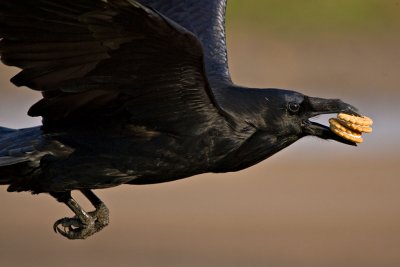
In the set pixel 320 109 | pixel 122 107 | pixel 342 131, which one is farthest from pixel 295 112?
pixel 122 107

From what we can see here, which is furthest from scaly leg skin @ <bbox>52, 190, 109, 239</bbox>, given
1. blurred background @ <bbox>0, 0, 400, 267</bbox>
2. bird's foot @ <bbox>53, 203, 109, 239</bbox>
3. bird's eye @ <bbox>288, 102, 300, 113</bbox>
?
blurred background @ <bbox>0, 0, 400, 267</bbox>

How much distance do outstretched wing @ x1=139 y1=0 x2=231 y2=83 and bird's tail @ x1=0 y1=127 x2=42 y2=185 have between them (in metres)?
1.27

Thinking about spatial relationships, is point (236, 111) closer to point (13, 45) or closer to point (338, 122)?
point (338, 122)

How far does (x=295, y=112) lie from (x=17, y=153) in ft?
4.75

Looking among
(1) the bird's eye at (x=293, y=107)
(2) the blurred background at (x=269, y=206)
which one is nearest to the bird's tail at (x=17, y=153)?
(1) the bird's eye at (x=293, y=107)

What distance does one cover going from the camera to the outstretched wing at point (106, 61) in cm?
725

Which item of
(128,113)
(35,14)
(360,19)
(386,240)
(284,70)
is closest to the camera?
(35,14)

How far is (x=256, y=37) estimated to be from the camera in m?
18.8

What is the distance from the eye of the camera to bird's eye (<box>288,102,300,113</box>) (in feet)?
26.3

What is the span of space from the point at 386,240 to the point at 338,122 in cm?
399

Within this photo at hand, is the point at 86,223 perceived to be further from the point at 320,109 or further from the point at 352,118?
the point at 352,118

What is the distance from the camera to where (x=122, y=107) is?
7.79 metres

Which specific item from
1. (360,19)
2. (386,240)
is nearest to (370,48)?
(360,19)

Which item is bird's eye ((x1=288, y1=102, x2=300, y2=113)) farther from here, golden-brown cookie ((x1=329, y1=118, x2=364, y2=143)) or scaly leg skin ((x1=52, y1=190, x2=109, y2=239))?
scaly leg skin ((x1=52, y1=190, x2=109, y2=239))
